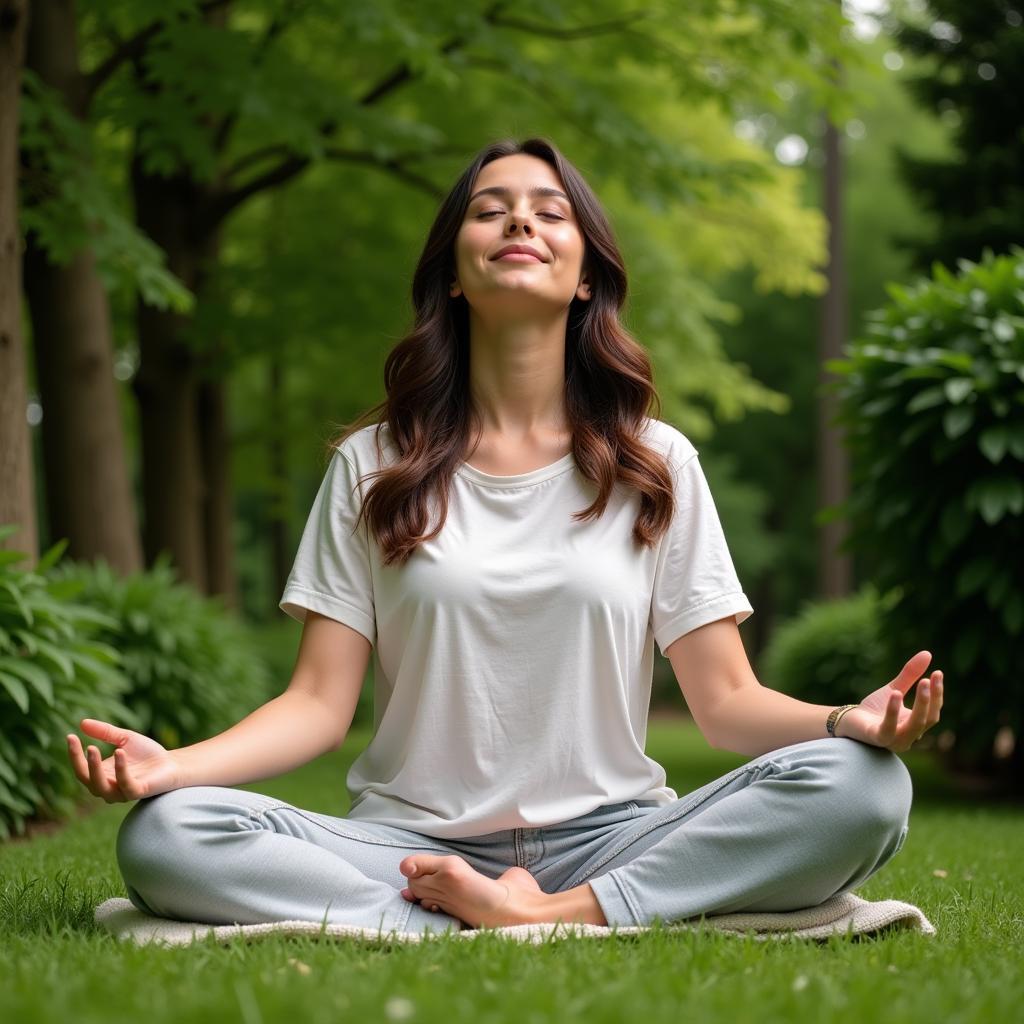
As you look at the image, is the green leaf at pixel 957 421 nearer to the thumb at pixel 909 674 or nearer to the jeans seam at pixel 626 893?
the thumb at pixel 909 674

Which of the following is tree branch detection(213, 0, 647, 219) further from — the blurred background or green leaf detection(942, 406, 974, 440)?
green leaf detection(942, 406, 974, 440)

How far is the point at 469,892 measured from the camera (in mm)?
2857

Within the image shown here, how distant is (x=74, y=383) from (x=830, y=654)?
5.82 metres

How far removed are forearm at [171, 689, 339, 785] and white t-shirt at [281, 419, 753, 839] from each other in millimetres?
180

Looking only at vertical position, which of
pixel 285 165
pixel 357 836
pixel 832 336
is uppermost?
pixel 357 836

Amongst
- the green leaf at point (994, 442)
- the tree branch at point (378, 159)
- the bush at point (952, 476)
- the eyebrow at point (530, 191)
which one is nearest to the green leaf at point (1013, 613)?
the bush at point (952, 476)

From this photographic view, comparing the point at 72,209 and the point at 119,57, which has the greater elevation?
the point at 119,57

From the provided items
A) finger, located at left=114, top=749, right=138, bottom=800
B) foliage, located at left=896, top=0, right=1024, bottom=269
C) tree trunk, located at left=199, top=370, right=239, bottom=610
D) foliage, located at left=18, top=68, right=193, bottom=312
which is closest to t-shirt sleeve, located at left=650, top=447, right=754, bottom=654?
finger, located at left=114, top=749, right=138, bottom=800

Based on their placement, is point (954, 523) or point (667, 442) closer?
point (667, 442)

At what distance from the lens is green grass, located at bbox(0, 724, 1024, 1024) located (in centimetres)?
208

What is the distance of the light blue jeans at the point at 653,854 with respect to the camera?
2842 mm

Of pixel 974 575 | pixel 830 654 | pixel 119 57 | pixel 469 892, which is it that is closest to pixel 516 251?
pixel 469 892

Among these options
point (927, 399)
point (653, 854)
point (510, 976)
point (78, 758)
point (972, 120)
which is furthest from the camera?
point (972, 120)

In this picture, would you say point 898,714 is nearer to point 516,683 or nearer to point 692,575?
point 692,575
